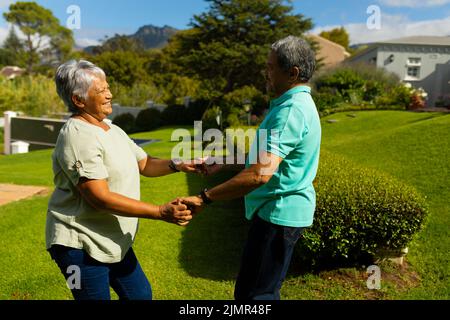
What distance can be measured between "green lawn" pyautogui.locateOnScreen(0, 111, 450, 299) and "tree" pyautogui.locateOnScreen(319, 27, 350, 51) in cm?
6493

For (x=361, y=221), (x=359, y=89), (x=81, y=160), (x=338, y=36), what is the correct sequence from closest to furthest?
(x=81, y=160)
(x=361, y=221)
(x=359, y=89)
(x=338, y=36)

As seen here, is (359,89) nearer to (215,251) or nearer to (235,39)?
(235,39)

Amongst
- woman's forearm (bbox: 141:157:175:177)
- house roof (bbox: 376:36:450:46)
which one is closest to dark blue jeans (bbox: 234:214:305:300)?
woman's forearm (bbox: 141:157:175:177)

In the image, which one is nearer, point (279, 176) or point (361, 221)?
point (279, 176)

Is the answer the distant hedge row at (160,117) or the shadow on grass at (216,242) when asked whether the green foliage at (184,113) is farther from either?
the shadow on grass at (216,242)

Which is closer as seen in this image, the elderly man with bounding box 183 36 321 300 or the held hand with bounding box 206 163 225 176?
the elderly man with bounding box 183 36 321 300

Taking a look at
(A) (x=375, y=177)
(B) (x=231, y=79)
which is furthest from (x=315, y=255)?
(B) (x=231, y=79)

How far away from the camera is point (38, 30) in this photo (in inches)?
2240

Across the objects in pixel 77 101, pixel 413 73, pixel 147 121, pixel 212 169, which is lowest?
pixel 147 121

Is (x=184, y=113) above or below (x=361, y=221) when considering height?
above

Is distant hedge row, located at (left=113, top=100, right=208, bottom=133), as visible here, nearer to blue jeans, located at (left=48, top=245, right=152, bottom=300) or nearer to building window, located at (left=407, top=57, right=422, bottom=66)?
building window, located at (left=407, top=57, right=422, bottom=66)

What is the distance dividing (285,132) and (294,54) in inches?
16.3

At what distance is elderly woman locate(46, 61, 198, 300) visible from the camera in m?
2.01

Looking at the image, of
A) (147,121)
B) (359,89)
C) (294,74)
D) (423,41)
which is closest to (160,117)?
(147,121)
